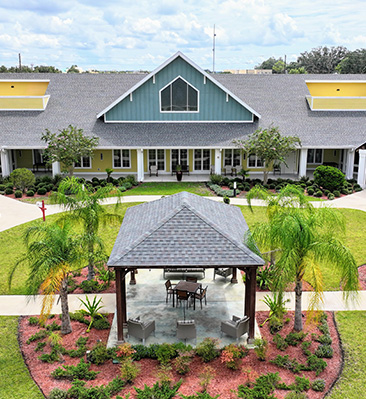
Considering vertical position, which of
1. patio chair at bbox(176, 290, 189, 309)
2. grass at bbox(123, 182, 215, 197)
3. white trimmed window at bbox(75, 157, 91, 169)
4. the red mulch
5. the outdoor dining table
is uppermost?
white trimmed window at bbox(75, 157, 91, 169)

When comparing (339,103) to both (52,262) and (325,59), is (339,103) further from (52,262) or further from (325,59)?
(325,59)

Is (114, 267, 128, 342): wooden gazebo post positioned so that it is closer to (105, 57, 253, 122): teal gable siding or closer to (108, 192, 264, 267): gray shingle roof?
(108, 192, 264, 267): gray shingle roof

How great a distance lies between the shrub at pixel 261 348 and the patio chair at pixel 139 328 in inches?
118

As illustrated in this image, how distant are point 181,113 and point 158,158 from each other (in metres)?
3.78

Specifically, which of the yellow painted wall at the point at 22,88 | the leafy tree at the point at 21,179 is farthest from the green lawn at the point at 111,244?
the yellow painted wall at the point at 22,88

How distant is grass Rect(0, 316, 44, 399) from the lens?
10.8 meters

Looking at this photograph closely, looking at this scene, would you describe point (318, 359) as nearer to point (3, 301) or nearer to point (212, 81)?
point (3, 301)

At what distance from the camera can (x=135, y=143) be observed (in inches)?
1252

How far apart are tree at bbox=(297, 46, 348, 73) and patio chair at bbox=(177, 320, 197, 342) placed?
3827 inches

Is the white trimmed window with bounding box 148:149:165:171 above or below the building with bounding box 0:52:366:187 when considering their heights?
below

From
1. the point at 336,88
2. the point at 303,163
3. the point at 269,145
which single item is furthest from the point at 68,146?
the point at 336,88

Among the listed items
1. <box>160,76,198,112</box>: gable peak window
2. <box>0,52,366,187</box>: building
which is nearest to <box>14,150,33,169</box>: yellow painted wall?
<box>0,52,366,187</box>: building

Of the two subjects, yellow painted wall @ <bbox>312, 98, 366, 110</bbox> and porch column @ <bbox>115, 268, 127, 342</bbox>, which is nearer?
porch column @ <bbox>115, 268, 127, 342</bbox>

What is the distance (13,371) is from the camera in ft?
38.2
